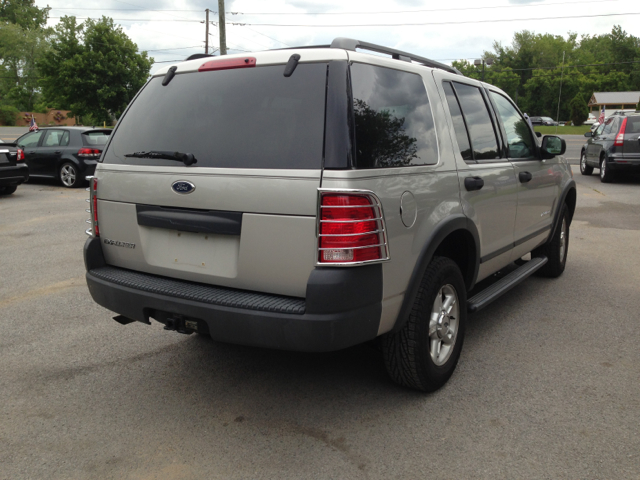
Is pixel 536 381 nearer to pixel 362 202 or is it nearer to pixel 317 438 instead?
pixel 317 438

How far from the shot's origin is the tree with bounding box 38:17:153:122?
42.0 metres

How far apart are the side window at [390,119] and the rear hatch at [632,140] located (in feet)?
42.7

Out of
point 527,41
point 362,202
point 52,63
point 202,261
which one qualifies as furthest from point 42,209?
point 527,41

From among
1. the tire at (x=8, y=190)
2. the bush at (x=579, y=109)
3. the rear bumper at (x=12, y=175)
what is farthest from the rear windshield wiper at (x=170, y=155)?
the bush at (x=579, y=109)

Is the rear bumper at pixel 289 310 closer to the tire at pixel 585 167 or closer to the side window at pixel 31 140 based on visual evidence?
the side window at pixel 31 140

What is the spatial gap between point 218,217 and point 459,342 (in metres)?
1.76

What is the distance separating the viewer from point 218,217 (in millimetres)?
2951

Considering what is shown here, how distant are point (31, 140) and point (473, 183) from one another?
569 inches

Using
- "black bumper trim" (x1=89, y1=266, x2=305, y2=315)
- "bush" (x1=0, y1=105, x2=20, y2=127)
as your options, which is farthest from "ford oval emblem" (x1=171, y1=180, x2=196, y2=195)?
"bush" (x1=0, y1=105, x2=20, y2=127)

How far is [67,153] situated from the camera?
47.7 ft

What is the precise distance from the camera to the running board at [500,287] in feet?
12.9

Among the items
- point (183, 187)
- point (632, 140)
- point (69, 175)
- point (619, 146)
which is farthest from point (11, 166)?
point (632, 140)

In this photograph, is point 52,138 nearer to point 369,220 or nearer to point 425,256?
point 425,256

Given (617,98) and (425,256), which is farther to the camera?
(617,98)
